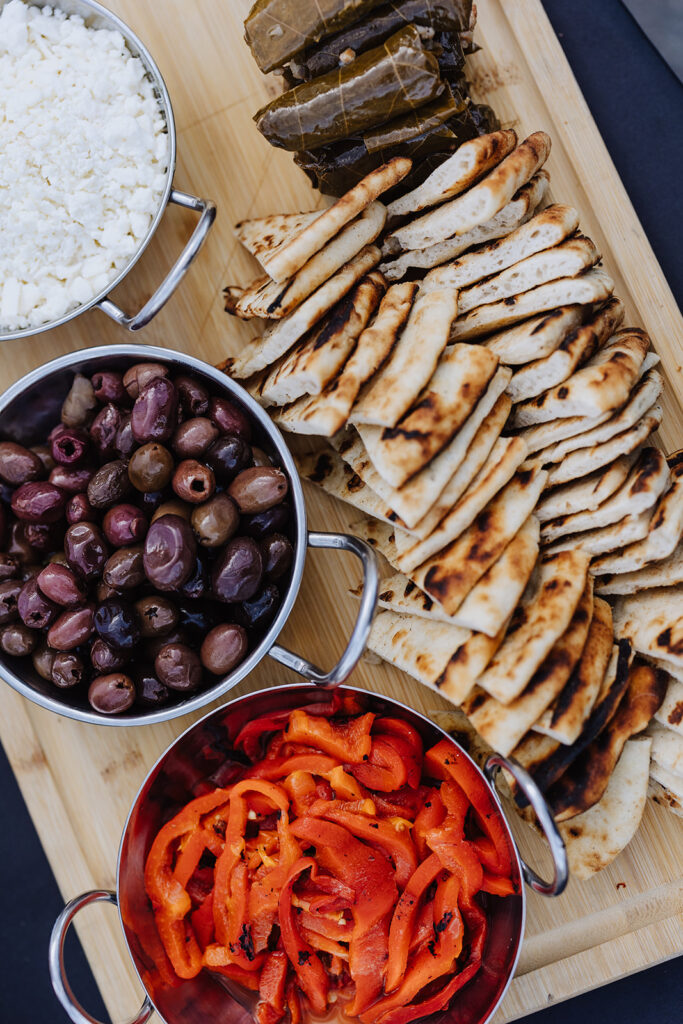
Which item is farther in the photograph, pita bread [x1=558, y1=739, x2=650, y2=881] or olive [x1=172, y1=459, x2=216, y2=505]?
pita bread [x1=558, y1=739, x2=650, y2=881]

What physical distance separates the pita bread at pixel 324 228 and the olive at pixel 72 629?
850 millimetres

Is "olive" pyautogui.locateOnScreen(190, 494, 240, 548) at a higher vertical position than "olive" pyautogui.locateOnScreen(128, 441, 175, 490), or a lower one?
lower

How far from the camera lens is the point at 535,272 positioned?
5.64 ft

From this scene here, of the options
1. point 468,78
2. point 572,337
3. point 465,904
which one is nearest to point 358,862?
point 465,904

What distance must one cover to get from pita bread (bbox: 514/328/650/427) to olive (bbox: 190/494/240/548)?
2.31 ft

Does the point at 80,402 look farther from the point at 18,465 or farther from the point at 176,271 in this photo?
the point at 176,271

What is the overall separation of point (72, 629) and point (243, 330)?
2.93 ft

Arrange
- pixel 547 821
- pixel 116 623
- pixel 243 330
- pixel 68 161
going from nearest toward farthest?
pixel 547 821 → pixel 116 623 → pixel 68 161 → pixel 243 330

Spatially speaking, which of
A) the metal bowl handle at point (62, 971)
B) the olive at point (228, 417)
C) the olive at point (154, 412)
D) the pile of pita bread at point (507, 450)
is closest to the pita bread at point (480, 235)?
the pile of pita bread at point (507, 450)

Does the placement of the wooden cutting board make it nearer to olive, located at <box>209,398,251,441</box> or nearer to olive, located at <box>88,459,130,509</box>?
olive, located at <box>209,398,251,441</box>

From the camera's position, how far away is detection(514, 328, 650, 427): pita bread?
5.38ft

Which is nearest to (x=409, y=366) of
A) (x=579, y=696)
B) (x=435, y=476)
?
(x=435, y=476)

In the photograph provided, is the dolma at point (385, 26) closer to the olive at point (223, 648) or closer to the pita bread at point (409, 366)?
the pita bread at point (409, 366)

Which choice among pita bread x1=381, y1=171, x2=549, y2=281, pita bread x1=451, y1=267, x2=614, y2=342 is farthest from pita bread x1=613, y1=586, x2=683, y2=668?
pita bread x1=381, y1=171, x2=549, y2=281
